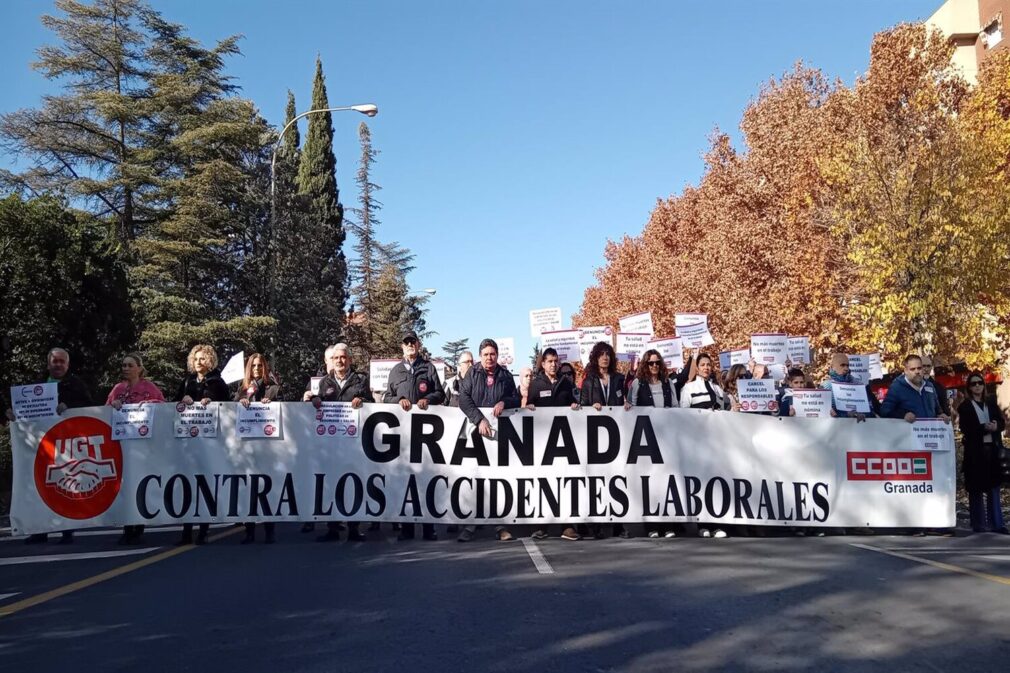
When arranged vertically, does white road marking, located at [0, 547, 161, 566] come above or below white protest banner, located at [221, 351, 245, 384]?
below

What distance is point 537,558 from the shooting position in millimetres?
8969

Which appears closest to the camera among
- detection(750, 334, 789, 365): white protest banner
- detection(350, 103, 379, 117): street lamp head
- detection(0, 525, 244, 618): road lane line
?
detection(0, 525, 244, 618): road lane line

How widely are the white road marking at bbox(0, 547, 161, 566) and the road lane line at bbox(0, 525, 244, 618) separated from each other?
312 millimetres

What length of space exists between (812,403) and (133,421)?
24.8 feet

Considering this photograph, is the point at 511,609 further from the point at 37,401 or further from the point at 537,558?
the point at 37,401

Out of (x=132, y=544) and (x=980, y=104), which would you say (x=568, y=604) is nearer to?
(x=132, y=544)

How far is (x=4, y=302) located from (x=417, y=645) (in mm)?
20660

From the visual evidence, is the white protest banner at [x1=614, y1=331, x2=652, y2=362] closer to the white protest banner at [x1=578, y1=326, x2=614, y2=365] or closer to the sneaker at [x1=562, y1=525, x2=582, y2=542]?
the white protest banner at [x1=578, y1=326, x2=614, y2=365]

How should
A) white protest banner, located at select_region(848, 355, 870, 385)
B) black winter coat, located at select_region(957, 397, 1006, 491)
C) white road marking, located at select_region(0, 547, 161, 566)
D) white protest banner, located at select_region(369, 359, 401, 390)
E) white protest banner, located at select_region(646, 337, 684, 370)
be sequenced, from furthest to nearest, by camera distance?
white protest banner, located at select_region(369, 359, 401, 390) < white protest banner, located at select_region(646, 337, 684, 370) < white protest banner, located at select_region(848, 355, 870, 385) < black winter coat, located at select_region(957, 397, 1006, 491) < white road marking, located at select_region(0, 547, 161, 566)

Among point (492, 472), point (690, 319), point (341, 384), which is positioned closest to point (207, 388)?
point (341, 384)

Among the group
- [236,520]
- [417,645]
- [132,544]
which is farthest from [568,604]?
[132,544]

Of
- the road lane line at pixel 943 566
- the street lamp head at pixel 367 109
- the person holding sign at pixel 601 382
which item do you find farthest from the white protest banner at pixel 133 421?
the street lamp head at pixel 367 109

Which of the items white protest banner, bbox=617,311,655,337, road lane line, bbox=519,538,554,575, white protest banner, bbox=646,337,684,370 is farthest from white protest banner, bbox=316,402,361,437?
white protest banner, bbox=617,311,655,337

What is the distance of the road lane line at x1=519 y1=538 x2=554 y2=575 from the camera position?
8180 millimetres
